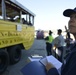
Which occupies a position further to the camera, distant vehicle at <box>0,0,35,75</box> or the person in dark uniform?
distant vehicle at <box>0,0,35,75</box>

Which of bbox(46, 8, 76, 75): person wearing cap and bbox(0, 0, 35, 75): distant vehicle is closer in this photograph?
bbox(46, 8, 76, 75): person wearing cap

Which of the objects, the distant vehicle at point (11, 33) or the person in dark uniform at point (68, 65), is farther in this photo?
the distant vehicle at point (11, 33)

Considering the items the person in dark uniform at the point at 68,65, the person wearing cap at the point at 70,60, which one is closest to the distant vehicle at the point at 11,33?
the person in dark uniform at the point at 68,65

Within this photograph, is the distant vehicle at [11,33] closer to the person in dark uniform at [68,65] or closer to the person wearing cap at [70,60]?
the person in dark uniform at [68,65]

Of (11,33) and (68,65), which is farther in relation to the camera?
(11,33)

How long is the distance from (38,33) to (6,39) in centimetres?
1946

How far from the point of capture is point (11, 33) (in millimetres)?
8734

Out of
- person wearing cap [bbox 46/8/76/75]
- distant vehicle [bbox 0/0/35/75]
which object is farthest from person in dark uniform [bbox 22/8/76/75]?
distant vehicle [bbox 0/0/35/75]

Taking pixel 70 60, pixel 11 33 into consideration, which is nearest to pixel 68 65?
pixel 70 60

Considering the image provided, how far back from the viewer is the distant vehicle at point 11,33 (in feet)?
26.1

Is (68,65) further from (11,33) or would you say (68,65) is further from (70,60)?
(11,33)

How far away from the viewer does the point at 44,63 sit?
2428mm

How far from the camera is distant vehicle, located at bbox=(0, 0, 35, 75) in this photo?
7.97 metres

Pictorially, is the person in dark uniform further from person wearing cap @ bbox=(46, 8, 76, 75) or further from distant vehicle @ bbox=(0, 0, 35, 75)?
distant vehicle @ bbox=(0, 0, 35, 75)
